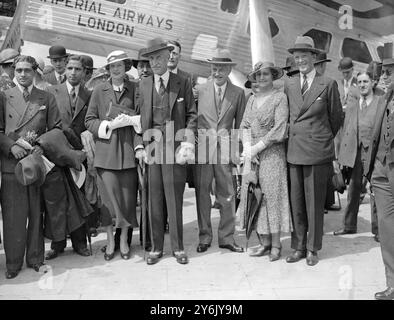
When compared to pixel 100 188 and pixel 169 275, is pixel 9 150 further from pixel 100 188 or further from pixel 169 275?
pixel 169 275

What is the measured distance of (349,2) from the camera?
9.31 meters

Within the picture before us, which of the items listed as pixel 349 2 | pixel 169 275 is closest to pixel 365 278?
pixel 169 275

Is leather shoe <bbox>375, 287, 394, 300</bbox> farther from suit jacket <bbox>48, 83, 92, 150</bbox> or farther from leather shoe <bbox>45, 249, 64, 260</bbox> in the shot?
suit jacket <bbox>48, 83, 92, 150</bbox>

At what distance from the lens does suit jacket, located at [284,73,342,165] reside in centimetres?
434

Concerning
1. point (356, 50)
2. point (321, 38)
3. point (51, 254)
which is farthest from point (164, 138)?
point (356, 50)

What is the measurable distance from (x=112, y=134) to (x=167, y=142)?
0.53 m

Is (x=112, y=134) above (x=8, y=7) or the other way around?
the other way around

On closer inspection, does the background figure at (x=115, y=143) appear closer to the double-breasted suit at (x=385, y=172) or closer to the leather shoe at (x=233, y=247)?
the leather shoe at (x=233, y=247)

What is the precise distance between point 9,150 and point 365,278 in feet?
10.5

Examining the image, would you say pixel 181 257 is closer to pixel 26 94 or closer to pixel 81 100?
pixel 81 100

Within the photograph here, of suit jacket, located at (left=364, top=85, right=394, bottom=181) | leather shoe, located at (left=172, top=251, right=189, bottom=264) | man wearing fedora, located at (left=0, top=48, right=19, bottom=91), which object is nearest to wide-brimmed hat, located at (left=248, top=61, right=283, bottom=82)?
suit jacket, located at (left=364, top=85, right=394, bottom=181)

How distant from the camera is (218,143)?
15.8 ft

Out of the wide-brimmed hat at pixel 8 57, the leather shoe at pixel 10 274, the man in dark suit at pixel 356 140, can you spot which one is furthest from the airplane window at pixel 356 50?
the leather shoe at pixel 10 274

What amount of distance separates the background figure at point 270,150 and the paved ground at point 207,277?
0.36 meters
